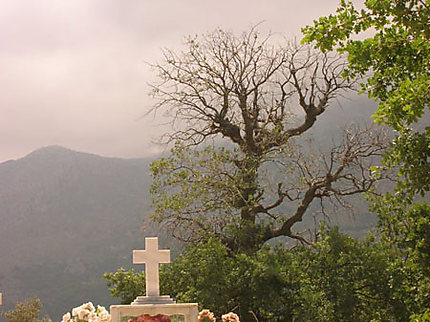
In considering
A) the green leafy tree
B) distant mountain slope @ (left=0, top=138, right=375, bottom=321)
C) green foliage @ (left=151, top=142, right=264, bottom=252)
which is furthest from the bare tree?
distant mountain slope @ (left=0, top=138, right=375, bottom=321)

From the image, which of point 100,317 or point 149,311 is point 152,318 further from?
point 100,317

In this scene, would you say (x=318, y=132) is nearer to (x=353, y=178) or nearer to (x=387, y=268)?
(x=353, y=178)

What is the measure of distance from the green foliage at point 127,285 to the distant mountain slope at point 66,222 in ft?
56.2

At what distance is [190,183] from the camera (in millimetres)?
11336

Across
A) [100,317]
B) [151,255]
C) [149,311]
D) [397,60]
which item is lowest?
[100,317]

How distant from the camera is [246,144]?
11883 millimetres

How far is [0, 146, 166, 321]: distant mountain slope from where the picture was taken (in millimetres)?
29781

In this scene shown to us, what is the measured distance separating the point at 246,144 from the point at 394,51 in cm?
537

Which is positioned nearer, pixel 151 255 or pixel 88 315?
pixel 88 315

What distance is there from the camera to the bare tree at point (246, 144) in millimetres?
11297

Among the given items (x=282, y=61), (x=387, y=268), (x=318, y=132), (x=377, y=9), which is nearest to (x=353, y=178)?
(x=387, y=268)

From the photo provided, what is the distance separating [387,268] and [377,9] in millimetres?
5403

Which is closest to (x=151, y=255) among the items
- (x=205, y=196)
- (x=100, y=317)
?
(x=100, y=317)

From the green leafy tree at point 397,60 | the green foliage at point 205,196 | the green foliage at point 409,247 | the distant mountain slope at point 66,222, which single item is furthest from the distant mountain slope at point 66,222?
the green leafy tree at point 397,60
